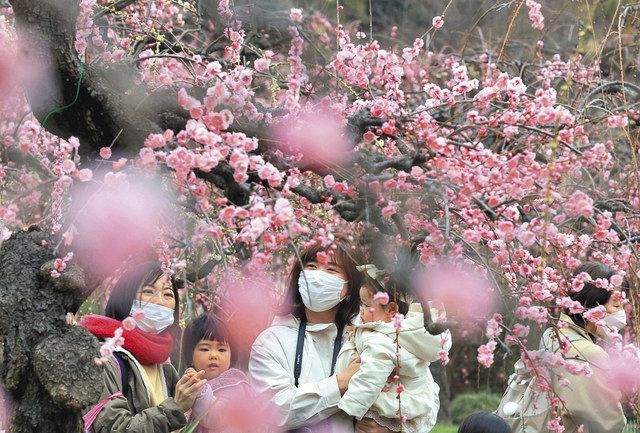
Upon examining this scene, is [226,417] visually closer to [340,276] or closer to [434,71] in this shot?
[340,276]

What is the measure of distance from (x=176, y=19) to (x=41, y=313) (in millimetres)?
3403

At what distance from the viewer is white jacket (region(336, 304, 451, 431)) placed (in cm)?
365

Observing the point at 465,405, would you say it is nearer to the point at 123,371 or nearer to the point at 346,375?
the point at 346,375

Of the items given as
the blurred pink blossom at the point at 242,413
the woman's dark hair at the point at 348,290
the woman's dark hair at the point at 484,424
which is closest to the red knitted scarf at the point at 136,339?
the blurred pink blossom at the point at 242,413

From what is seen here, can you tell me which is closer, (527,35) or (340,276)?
(340,276)

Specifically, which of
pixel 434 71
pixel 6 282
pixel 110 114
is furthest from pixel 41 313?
pixel 434 71

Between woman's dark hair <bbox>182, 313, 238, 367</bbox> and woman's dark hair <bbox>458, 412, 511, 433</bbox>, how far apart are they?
38.4 inches

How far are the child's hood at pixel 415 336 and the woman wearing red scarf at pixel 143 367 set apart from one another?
72cm

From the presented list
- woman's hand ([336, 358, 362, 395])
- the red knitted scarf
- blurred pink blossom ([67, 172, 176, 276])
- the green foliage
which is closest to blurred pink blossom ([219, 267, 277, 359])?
the red knitted scarf

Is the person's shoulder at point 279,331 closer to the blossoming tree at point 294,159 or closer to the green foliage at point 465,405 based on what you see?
the blossoming tree at point 294,159

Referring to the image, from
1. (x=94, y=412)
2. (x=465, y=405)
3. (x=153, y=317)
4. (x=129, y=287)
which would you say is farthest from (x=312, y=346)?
(x=465, y=405)

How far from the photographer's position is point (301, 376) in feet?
12.5

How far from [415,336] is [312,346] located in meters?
0.40

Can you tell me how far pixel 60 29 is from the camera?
3.24 meters
